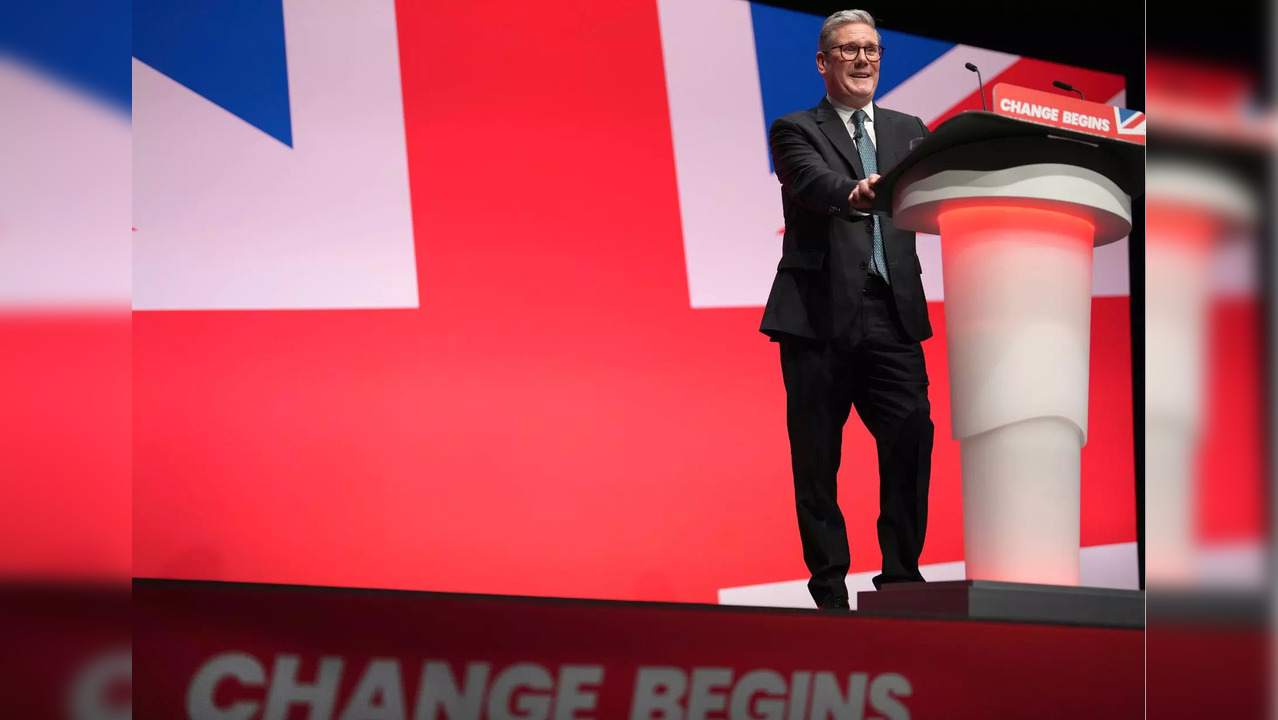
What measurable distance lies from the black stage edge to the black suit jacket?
2.10 feet

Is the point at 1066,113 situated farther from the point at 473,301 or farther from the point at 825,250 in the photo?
the point at 473,301

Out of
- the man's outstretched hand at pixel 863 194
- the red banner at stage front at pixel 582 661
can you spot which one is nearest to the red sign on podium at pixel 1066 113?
the man's outstretched hand at pixel 863 194

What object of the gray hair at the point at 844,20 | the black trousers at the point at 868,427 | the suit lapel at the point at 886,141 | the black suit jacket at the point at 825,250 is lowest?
the black trousers at the point at 868,427

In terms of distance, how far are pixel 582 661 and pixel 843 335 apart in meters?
0.92

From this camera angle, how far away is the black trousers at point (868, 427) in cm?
214

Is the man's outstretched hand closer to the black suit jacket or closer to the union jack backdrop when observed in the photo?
the black suit jacket

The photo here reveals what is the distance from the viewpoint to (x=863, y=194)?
192 cm

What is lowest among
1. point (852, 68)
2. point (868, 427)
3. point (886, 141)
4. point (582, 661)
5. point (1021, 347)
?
point (582, 661)

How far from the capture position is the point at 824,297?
2.22 m

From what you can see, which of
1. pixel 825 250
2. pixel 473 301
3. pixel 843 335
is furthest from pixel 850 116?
pixel 473 301

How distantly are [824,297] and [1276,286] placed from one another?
1.98 metres

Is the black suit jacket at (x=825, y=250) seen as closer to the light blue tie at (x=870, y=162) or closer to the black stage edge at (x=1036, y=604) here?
the light blue tie at (x=870, y=162)

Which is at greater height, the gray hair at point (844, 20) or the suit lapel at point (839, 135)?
the gray hair at point (844, 20)

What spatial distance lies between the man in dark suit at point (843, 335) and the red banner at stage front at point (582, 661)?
51cm
